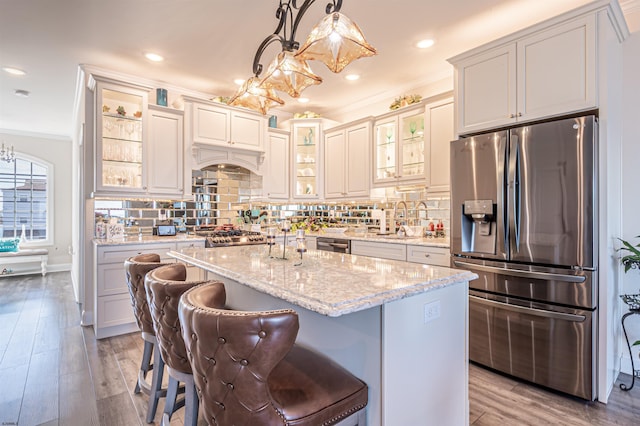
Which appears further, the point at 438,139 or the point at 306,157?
the point at 306,157

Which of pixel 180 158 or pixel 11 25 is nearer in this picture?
pixel 11 25

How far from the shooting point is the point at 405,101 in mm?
4129

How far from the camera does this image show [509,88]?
2619mm

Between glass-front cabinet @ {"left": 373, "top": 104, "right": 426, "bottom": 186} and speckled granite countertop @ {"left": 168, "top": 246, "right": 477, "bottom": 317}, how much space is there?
216cm

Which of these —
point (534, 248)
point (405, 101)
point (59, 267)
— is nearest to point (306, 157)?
point (405, 101)

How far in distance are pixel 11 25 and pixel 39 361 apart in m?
2.93

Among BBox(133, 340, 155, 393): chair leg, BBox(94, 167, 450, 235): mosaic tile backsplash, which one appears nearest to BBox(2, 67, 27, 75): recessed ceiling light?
BBox(94, 167, 450, 235): mosaic tile backsplash

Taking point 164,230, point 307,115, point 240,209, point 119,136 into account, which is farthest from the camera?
point 307,115

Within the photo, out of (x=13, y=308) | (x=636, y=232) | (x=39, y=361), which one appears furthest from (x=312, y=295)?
(x=13, y=308)

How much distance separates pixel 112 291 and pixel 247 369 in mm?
3117

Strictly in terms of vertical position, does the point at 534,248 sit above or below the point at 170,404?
above

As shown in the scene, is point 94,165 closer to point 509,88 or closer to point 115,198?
point 115,198

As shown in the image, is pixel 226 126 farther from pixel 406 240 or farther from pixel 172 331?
pixel 172 331

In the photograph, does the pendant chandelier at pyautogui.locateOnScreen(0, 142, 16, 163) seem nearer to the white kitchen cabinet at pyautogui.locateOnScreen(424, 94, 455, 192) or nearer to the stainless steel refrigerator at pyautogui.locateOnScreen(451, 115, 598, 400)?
the white kitchen cabinet at pyautogui.locateOnScreen(424, 94, 455, 192)
